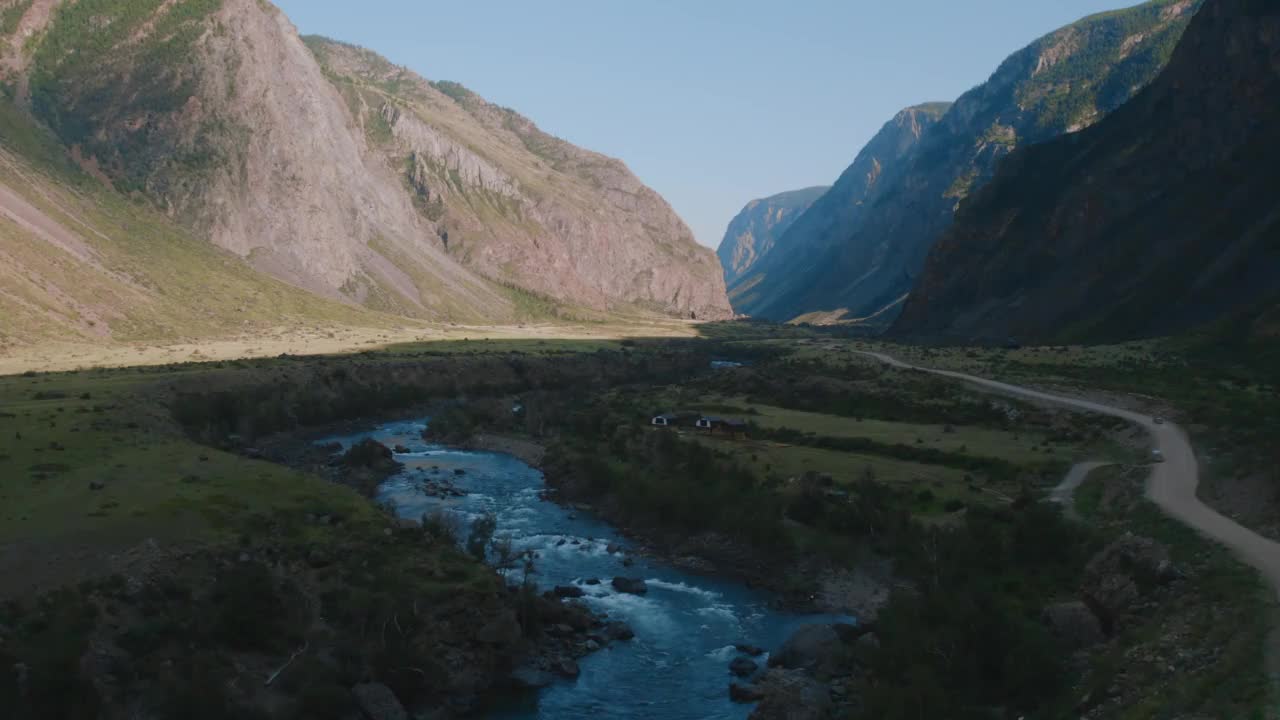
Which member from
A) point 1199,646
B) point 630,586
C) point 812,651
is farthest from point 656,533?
point 1199,646

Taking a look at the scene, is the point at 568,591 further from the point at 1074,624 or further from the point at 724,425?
the point at 724,425

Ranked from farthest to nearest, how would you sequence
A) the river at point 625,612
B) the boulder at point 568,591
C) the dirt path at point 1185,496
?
the boulder at point 568,591 → the river at point 625,612 → the dirt path at point 1185,496

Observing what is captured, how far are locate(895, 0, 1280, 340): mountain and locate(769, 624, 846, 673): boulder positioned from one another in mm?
89484

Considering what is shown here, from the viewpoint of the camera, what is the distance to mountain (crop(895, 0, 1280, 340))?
12606 cm

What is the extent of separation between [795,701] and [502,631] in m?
12.9

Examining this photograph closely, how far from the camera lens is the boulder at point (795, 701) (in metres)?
32.6

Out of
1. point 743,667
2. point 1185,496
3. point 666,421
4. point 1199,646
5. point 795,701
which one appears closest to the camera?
point 1199,646

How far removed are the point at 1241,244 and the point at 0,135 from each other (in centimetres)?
21873

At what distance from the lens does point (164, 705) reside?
93.3ft

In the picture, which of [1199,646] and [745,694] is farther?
[745,694]

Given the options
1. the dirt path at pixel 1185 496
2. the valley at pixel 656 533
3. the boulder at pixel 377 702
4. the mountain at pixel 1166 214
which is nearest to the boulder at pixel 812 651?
the valley at pixel 656 533

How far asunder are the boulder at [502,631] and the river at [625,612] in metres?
3.00

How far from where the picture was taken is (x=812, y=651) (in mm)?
38344

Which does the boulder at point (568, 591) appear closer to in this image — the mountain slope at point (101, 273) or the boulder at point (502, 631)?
the boulder at point (502, 631)
